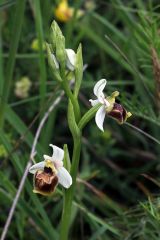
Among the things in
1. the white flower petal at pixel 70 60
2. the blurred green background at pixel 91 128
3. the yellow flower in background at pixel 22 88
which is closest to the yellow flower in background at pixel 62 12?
the blurred green background at pixel 91 128

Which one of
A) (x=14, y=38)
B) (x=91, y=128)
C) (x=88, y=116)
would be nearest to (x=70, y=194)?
(x=88, y=116)

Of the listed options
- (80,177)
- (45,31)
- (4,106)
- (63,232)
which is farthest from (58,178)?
(45,31)

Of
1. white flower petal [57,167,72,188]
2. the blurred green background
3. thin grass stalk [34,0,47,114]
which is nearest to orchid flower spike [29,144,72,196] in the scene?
white flower petal [57,167,72,188]

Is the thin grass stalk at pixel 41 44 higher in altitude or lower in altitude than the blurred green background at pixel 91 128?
higher

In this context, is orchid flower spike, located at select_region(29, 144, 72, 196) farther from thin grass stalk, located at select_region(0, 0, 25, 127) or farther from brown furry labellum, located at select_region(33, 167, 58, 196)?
thin grass stalk, located at select_region(0, 0, 25, 127)

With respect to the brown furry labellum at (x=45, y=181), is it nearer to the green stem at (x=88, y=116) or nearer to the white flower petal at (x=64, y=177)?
the white flower petal at (x=64, y=177)

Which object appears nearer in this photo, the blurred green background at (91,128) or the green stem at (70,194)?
the green stem at (70,194)

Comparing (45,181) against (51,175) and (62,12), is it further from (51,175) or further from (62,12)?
(62,12)
